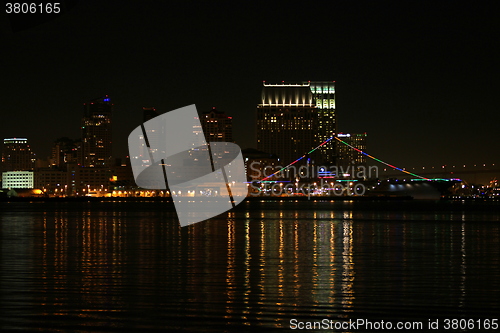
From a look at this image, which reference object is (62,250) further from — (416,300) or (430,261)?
(416,300)

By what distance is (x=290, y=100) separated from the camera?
16212 centimetres

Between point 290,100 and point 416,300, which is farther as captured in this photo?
point 290,100

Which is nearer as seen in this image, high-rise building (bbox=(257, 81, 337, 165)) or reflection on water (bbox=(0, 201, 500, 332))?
reflection on water (bbox=(0, 201, 500, 332))

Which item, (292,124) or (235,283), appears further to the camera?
(292,124)

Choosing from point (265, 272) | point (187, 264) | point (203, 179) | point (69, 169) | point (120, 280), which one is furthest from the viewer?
point (69, 169)

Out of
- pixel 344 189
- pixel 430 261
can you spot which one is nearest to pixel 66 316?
pixel 430 261

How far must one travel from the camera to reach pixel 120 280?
10.3m

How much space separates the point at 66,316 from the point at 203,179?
113540mm

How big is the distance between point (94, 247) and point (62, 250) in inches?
42.1

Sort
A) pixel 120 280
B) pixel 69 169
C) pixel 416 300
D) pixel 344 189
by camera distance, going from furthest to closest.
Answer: pixel 69 169, pixel 344 189, pixel 120 280, pixel 416 300

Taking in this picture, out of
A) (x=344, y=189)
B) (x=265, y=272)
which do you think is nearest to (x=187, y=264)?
(x=265, y=272)

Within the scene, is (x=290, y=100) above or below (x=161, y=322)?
above

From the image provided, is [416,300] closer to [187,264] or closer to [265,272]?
[265,272]

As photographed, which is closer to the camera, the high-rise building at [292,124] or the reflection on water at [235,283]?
the reflection on water at [235,283]
